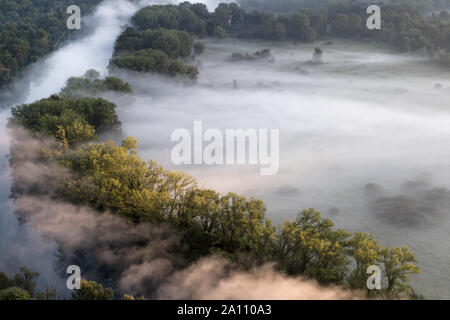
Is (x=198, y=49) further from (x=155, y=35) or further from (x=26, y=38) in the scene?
(x=26, y=38)

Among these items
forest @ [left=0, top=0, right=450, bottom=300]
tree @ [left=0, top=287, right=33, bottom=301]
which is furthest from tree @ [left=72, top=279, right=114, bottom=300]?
tree @ [left=0, top=287, right=33, bottom=301]

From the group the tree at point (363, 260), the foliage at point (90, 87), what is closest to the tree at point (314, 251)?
the tree at point (363, 260)

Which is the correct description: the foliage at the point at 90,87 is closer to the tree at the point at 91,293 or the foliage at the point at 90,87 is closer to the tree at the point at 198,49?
the tree at the point at 91,293

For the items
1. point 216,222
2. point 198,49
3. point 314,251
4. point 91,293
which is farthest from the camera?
point 198,49

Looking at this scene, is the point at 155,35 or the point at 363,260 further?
the point at 155,35

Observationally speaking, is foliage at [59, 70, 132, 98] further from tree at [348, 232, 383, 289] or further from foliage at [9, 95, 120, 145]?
tree at [348, 232, 383, 289]

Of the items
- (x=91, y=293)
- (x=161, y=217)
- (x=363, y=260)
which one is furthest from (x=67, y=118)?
(x=363, y=260)

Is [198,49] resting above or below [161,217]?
above

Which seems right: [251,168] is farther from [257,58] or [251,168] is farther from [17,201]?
[257,58]

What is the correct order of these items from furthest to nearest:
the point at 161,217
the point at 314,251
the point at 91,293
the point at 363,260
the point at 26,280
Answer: the point at 161,217
the point at 26,280
the point at 314,251
the point at 363,260
the point at 91,293
